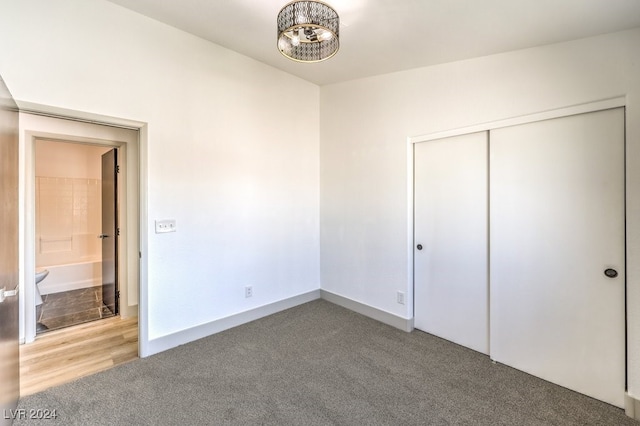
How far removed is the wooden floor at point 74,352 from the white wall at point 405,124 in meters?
2.42

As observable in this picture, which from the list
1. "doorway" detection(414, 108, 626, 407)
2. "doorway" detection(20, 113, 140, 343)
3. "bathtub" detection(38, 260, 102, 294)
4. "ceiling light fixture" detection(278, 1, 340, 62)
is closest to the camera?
"ceiling light fixture" detection(278, 1, 340, 62)

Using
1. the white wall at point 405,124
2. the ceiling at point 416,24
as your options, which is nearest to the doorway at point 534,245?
the white wall at point 405,124

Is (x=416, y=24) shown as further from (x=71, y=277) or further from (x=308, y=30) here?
(x=71, y=277)

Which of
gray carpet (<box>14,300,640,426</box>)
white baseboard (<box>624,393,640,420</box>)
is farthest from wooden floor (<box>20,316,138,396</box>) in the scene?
white baseboard (<box>624,393,640,420</box>)

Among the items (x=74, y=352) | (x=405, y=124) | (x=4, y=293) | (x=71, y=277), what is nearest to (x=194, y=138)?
(x=4, y=293)

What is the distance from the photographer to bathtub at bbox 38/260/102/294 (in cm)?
445

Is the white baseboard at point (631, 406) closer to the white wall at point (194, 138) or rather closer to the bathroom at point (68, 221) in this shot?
the white wall at point (194, 138)

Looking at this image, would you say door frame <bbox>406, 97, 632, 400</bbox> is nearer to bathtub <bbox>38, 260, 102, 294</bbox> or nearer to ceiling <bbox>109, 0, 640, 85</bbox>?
ceiling <bbox>109, 0, 640, 85</bbox>

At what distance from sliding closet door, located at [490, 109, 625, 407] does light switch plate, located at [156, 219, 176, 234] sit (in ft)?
9.67

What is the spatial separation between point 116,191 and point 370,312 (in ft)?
11.6

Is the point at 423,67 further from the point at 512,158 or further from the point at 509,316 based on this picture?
the point at 509,316

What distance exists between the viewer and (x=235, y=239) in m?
3.23

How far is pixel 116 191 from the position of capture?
12.0ft

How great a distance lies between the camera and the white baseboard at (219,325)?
2.66 metres
